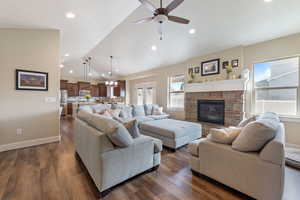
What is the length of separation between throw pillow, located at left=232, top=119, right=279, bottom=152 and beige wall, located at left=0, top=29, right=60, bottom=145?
4.25 m

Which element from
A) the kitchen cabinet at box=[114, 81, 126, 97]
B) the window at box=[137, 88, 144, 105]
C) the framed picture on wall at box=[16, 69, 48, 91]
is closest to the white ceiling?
the framed picture on wall at box=[16, 69, 48, 91]

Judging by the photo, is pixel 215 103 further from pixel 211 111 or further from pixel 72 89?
pixel 72 89

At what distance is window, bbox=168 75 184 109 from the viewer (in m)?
6.21

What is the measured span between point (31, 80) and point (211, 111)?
5.46m

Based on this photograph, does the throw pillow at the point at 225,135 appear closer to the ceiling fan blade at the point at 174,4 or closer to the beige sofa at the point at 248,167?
the beige sofa at the point at 248,167

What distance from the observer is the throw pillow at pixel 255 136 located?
4.83 feet

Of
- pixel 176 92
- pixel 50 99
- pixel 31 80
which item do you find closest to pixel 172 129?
pixel 50 99

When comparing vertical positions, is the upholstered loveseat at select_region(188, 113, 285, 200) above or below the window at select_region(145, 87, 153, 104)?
below

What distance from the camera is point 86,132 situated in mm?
2115

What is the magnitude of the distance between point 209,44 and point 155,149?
383 centimetres

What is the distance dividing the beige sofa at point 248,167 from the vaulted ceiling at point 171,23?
110 inches

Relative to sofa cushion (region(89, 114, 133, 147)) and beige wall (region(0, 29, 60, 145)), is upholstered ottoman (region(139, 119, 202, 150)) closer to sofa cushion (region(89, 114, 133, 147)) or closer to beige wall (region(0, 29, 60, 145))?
sofa cushion (region(89, 114, 133, 147))

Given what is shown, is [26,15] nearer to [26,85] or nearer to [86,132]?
[26,85]

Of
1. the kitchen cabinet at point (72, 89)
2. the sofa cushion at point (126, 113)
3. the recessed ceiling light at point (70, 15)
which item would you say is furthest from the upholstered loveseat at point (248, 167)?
the kitchen cabinet at point (72, 89)
